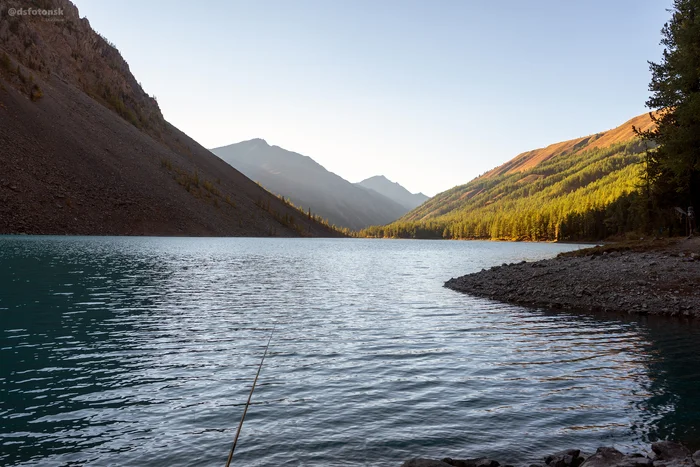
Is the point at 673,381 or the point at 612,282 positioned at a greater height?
the point at 612,282

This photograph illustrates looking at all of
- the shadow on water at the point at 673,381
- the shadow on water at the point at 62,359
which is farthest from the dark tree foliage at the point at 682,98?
the shadow on water at the point at 62,359

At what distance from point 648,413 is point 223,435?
11.9m

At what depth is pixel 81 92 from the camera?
196375mm

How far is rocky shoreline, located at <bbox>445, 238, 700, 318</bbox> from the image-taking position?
2969cm

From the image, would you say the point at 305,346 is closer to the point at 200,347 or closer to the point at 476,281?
the point at 200,347

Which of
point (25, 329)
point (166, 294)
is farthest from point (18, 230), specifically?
point (25, 329)

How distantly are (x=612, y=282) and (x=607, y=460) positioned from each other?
28756mm

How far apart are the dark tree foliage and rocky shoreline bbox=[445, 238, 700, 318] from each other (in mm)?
8995

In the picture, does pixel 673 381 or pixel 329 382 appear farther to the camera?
pixel 673 381

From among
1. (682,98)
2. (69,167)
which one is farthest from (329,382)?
(69,167)

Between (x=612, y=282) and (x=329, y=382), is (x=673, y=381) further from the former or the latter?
(x=612, y=282)

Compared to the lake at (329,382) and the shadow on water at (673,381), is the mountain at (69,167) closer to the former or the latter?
the lake at (329,382)

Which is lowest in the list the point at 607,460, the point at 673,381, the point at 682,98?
the point at 673,381

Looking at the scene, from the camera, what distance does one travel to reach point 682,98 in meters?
49.8
